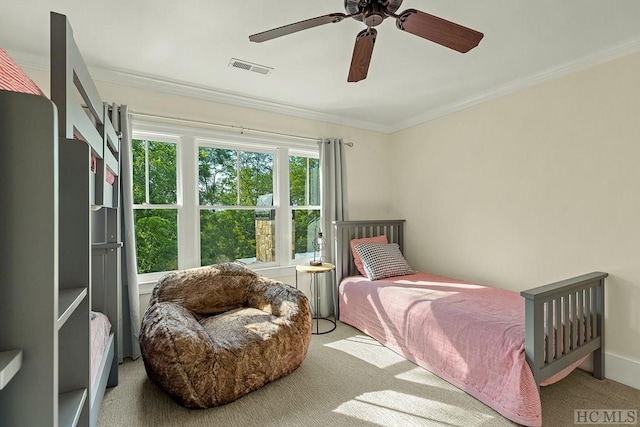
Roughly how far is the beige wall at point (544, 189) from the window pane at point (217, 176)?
7.51ft

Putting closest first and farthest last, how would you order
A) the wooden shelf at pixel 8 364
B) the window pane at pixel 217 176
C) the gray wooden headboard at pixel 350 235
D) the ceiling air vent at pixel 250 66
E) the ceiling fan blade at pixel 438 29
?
1. the wooden shelf at pixel 8 364
2. the ceiling fan blade at pixel 438 29
3. the ceiling air vent at pixel 250 66
4. the window pane at pixel 217 176
5. the gray wooden headboard at pixel 350 235

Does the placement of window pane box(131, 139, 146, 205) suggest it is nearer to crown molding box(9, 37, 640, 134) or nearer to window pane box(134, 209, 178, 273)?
window pane box(134, 209, 178, 273)

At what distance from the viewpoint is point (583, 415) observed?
1.94 m

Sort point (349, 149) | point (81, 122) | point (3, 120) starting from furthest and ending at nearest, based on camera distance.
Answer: point (349, 149)
point (81, 122)
point (3, 120)

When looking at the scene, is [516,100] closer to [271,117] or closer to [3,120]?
[271,117]

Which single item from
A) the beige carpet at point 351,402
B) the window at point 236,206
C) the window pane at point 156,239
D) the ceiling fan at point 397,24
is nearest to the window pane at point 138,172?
the window pane at point 156,239

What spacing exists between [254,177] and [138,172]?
1.14 m

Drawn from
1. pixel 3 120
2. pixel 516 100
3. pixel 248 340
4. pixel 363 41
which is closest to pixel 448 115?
pixel 516 100

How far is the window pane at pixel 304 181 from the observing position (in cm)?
384

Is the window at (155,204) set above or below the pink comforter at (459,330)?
above

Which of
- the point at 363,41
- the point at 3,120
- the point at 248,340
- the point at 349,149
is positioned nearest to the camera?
→ the point at 3,120

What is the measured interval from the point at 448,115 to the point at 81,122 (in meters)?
3.46

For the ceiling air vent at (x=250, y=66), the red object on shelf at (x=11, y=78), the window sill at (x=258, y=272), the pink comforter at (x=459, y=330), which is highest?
the ceiling air vent at (x=250, y=66)

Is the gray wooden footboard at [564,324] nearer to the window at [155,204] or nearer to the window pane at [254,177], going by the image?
the window pane at [254,177]
